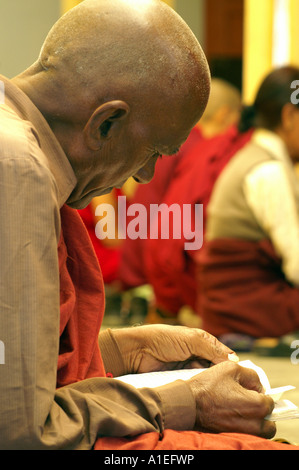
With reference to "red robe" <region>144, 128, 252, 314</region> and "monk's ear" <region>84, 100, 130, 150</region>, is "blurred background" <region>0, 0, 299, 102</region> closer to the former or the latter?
"red robe" <region>144, 128, 252, 314</region>

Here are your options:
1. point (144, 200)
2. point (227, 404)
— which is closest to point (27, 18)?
point (144, 200)

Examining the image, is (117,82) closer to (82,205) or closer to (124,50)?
(124,50)

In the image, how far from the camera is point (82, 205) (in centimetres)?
120

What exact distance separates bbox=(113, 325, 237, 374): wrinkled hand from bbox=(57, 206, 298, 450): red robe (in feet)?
0.45

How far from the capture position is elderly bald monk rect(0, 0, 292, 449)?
90 cm

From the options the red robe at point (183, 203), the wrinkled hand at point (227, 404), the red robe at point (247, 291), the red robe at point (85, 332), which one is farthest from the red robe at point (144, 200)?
the wrinkled hand at point (227, 404)

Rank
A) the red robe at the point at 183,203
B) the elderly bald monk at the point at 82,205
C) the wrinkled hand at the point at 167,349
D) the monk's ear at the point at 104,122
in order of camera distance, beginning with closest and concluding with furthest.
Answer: the elderly bald monk at the point at 82,205, the monk's ear at the point at 104,122, the wrinkled hand at the point at 167,349, the red robe at the point at 183,203

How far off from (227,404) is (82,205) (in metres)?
0.36

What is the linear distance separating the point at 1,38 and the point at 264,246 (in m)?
1.35

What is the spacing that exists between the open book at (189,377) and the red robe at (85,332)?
8cm

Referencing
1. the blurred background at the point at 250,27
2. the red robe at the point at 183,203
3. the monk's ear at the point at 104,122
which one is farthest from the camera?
the red robe at the point at 183,203

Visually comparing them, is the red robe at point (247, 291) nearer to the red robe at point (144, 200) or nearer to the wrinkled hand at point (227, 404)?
the red robe at point (144, 200)

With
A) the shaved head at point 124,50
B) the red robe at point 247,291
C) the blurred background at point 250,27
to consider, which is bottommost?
the red robe at point 247,291

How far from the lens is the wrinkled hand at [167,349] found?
4.18 feet
